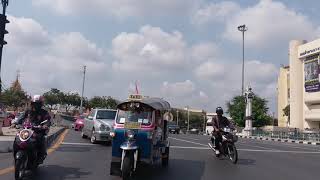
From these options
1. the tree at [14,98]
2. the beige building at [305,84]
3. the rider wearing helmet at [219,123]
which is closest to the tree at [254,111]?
the beige building at [305,84]

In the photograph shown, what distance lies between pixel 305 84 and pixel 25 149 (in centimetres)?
6287

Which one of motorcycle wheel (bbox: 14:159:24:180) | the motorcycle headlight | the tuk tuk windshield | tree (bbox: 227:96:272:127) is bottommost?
motorcycle wheel (bbox: 14:159:24:180)

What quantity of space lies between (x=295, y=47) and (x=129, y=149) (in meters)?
65.6

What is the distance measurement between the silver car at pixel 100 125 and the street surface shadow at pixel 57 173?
8.42 metres

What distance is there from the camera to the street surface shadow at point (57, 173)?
Answer: 10.3 metres

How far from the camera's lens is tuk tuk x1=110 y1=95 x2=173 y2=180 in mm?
10047

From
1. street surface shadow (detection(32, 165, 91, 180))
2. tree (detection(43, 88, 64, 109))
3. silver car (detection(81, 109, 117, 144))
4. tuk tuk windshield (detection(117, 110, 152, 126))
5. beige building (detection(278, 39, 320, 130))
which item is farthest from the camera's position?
tree (detection(43, 88, 64, 109))

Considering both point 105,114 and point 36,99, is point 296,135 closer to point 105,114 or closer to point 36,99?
point 105,114

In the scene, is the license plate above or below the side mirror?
below

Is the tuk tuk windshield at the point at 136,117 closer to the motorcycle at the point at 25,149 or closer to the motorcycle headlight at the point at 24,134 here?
the motorcycle at the point at 25,149

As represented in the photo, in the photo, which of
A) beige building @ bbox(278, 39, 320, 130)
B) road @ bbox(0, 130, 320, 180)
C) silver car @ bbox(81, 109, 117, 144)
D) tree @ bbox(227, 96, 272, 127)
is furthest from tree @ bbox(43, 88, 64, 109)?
road @ bbox(0, 130, 320, 180)

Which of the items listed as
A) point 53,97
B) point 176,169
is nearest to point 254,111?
point 53,97

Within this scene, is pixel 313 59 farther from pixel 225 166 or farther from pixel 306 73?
pixel 225 166

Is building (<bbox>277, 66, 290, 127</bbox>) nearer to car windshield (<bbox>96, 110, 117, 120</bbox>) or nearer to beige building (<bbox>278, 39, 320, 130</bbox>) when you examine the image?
beige building (<bbox>278, 39, 320, 130</bbox>)
